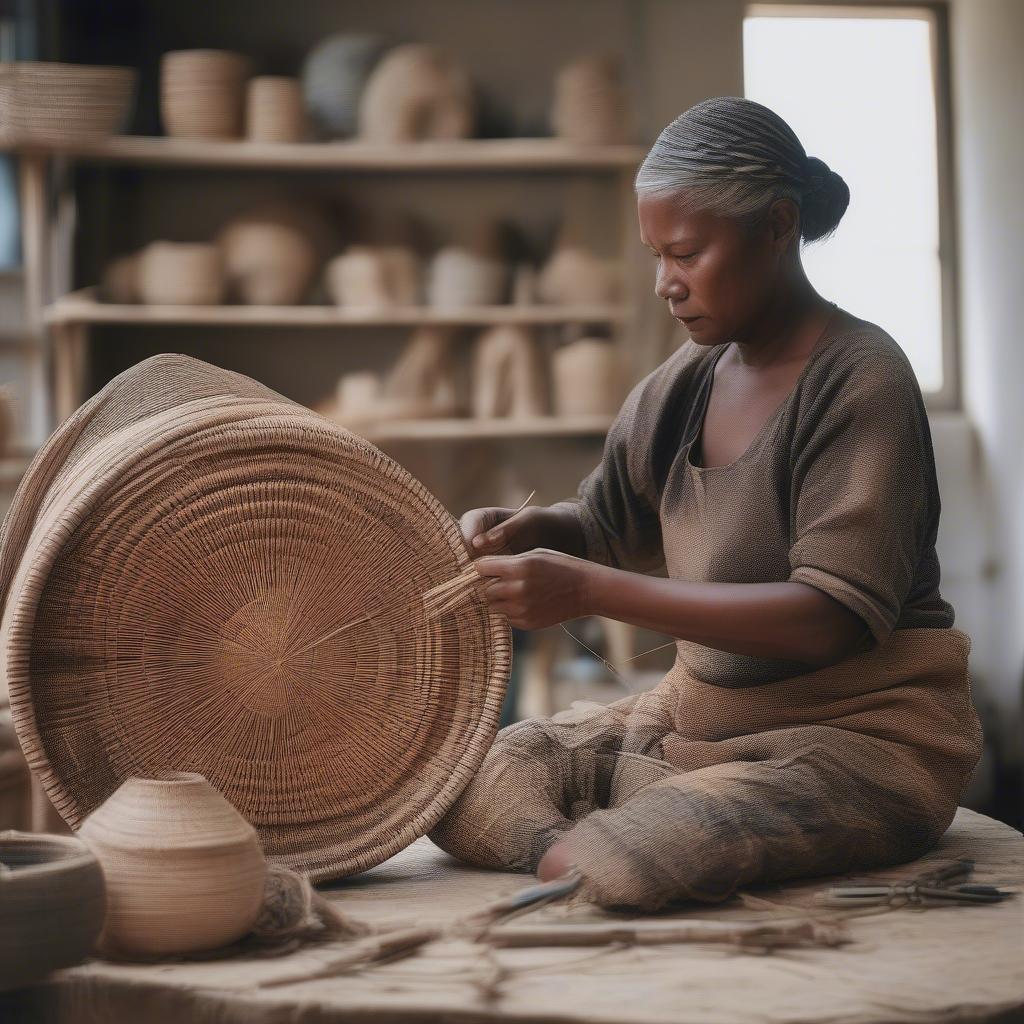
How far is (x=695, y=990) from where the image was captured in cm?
131

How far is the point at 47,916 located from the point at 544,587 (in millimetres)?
622

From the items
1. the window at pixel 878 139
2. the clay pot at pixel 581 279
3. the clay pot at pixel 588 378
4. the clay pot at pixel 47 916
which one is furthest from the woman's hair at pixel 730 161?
the window at pixel 878 139

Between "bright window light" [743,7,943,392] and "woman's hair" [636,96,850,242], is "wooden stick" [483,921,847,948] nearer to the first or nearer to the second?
"woman's hair" [636,96,850,242]

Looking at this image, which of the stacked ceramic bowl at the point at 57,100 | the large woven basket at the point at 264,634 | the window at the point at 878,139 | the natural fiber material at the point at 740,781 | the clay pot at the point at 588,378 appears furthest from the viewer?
the window at the point at 878,139

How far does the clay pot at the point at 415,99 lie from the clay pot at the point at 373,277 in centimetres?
35

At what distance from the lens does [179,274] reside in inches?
172

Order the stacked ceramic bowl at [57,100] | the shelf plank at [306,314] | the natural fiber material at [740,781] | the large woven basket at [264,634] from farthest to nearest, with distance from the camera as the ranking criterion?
1. the shelf plank at [306,314]
2. the stacked ceramic bowl at [57,100]
3. the large woven basket at [264,634]
4. the natural fiber material at [740,781]

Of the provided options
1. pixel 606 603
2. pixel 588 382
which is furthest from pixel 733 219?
pixel 588 382

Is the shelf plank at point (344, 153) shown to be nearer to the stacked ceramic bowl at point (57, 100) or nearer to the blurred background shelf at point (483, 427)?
the stacked ceramic bowl at point (57, 100)

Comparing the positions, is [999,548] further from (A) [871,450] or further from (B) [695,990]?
(B) [695,990]

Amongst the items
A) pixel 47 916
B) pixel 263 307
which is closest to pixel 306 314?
pixel 263 307

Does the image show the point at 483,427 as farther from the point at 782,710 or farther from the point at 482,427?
the point at 782,710

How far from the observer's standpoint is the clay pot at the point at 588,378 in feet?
14.6

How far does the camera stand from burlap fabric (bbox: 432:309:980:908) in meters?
1.60
